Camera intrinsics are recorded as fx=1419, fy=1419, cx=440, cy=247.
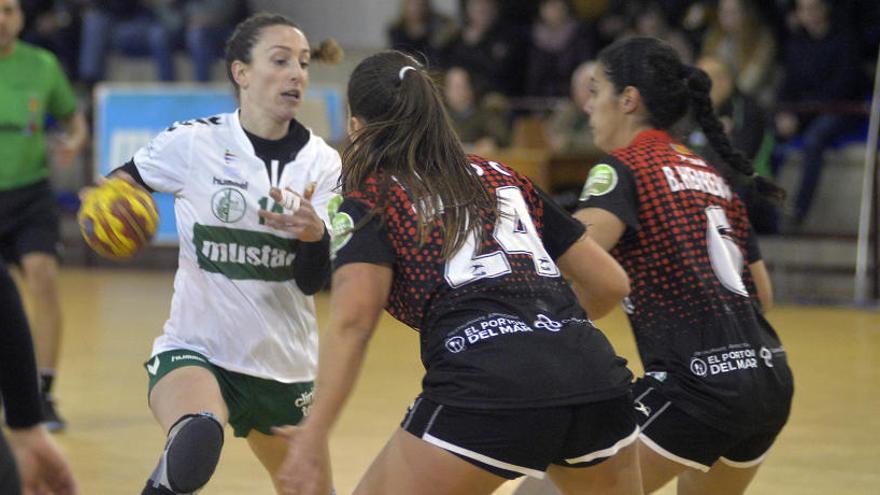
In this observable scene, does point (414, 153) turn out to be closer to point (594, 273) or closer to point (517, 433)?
point (594, 273)

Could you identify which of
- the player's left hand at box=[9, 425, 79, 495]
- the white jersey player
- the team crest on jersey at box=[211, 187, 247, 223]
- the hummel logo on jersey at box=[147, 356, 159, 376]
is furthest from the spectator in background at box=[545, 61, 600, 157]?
the player's left hand at box=[9, 425, 79, 495]

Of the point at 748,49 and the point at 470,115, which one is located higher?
the point at 748,49

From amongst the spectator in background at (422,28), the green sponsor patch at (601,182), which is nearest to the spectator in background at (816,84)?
the spectator in background at (422,28)

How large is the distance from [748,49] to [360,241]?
9484 mm

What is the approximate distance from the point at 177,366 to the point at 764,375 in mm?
1699

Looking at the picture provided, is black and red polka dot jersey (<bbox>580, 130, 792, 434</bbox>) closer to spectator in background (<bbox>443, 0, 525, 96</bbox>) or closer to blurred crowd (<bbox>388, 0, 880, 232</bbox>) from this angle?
blurred crowd (<bbox>388, 0, 880, 232</bbox>)

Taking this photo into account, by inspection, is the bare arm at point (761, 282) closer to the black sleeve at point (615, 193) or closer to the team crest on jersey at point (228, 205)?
the black sleeve at point (615, 193)

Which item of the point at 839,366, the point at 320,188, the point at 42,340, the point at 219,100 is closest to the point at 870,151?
the point at 839,366

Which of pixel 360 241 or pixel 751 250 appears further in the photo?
pixel 751 250

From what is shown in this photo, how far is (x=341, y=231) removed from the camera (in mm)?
3090

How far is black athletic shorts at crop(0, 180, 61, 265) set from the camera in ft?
22.8

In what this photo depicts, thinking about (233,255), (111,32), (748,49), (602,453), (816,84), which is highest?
(602,453)

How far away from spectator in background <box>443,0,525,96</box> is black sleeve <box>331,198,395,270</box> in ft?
31.8

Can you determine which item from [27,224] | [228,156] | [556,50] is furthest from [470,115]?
[228,156]
